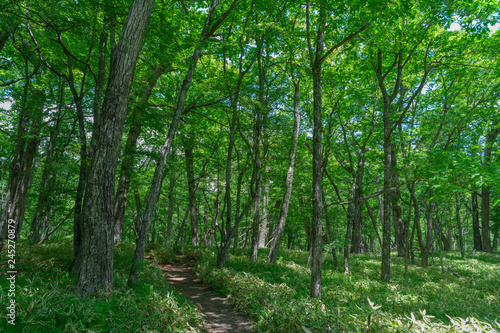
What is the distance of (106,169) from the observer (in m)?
4.68

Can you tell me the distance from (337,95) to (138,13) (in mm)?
8003

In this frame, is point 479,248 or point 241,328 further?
point 479,248

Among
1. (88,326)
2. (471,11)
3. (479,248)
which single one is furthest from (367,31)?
(479,248)

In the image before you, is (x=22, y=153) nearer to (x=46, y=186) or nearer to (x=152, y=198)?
(x=46, y=186)

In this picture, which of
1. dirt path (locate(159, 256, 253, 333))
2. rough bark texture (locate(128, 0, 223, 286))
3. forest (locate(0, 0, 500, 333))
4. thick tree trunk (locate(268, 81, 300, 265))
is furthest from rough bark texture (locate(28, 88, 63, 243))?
thick tree trunk (locate(268, 81, 300, 265))

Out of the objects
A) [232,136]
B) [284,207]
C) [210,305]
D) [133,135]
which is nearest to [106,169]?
[210,305]

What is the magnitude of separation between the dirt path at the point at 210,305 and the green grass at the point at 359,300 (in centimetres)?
26

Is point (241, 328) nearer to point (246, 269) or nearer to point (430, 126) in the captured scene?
point (246, 269)

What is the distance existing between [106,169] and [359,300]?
20.6 ft

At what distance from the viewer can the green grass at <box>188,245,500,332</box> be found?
3.42 m

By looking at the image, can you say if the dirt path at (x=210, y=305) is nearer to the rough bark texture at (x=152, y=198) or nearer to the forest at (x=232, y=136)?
the forest at (x=232, y=136)

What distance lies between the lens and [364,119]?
10.5 meters

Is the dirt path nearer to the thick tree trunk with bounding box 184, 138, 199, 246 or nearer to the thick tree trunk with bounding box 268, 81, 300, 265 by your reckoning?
the thick tree trunk with bounding box 268, 81, 300, 265

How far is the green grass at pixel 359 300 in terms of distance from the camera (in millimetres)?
3422
